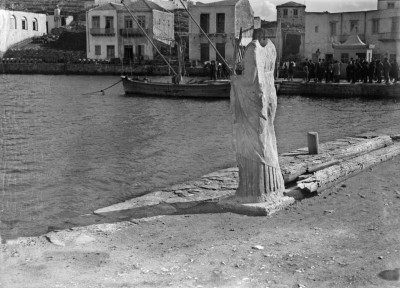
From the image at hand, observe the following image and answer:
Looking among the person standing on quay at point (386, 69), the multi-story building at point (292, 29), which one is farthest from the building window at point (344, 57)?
the multi-story building at point (292, 29)

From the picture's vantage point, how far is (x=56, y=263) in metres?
5.99

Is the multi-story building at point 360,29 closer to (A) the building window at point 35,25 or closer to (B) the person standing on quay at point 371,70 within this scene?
(B) the person standing on quay at point 371,70

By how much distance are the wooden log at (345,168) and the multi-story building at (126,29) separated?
53.9 meters

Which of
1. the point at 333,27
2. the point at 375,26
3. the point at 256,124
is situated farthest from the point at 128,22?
the point at 256,124

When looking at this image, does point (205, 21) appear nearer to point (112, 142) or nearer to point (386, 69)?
point (386, 69)

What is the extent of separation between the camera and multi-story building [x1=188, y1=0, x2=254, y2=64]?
58.1 metres

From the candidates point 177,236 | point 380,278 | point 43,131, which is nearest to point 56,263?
point 177,236

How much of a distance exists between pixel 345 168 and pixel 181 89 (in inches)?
1105

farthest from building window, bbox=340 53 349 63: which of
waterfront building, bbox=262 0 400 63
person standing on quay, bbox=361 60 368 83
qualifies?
person standing on quay, bbox=361 60 368 83

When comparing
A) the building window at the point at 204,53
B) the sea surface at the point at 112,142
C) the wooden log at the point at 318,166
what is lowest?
the sea surface at the point at 112,142

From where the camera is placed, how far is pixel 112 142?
65.0 feet

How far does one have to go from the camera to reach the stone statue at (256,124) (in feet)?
24.4

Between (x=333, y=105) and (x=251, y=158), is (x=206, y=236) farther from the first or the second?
(x=333, y=105)

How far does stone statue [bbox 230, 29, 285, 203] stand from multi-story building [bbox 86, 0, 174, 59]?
5687 cm
